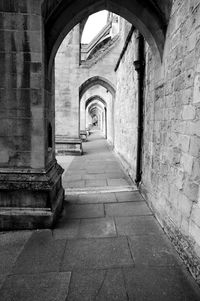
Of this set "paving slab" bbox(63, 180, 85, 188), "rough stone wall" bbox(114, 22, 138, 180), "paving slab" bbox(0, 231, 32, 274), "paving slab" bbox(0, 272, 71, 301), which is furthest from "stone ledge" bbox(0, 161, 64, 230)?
"rough stone wall" bbox(114, 22, 138, 180)

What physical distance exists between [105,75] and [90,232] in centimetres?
1053

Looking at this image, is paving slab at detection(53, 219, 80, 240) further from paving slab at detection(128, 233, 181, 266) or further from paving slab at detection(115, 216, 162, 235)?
paving slab at detection(128, 233, 181, 266)

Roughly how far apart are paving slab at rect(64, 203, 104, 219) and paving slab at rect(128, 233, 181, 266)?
94 centimetres

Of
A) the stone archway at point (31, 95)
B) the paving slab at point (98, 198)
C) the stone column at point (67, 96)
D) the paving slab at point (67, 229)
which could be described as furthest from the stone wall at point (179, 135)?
the stone column at point (67, 96)

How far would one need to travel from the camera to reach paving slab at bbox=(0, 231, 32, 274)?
224 cm

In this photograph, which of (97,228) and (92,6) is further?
(92,6)

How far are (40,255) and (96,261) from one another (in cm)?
70

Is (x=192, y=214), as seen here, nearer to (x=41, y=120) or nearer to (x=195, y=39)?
(x=195, y=39)

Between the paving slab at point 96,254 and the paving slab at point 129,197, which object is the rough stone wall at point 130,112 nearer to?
the paving slab at point 129,197

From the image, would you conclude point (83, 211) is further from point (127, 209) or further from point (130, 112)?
point (130, 112)

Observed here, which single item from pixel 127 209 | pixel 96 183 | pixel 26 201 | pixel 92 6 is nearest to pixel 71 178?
pixel 96 183

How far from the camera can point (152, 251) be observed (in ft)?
8.13

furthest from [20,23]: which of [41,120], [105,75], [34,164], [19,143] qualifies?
[105,75]

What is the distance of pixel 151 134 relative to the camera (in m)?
3.93
